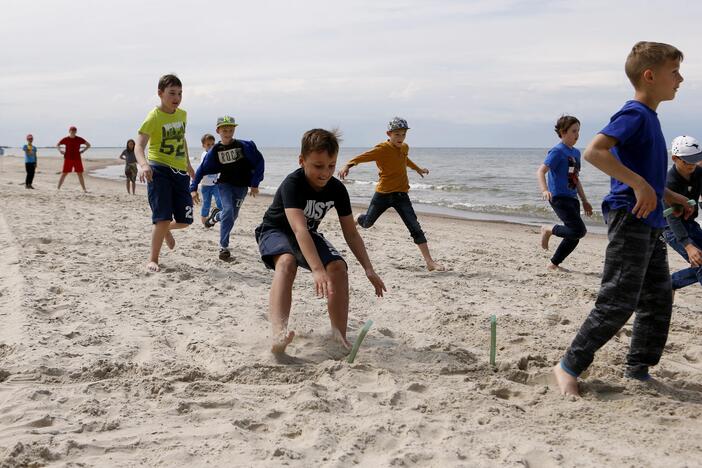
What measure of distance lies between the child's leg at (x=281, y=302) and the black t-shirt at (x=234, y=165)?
3561mm

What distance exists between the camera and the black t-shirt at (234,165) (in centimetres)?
751

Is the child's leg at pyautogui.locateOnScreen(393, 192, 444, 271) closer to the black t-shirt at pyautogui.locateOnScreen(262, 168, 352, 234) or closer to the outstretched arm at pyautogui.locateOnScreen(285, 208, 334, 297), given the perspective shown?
the black t-shirt at pyautogui.locateOnScreen(262, 168, 352, 234)

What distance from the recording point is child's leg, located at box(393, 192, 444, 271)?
23.9 ft

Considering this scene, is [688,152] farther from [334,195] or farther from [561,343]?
[334,195]

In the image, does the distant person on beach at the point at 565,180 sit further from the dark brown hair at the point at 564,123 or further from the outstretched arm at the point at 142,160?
the outstretched arm at the point at 142,160

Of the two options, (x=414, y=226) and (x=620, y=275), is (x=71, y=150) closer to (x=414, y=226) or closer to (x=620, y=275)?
(x=414, y=226)

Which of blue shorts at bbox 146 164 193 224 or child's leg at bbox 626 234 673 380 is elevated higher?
blue shorts at bbox 146 164 193 224

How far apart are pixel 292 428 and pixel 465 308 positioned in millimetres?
2777

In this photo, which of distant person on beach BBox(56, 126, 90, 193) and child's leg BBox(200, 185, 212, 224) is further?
distant person on beach BBox(56, 126, 90, 193)

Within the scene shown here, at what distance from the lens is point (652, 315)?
12.1ft

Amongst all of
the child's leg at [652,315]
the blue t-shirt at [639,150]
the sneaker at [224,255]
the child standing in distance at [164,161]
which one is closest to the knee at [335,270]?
the blue t-shirt at [639,150]

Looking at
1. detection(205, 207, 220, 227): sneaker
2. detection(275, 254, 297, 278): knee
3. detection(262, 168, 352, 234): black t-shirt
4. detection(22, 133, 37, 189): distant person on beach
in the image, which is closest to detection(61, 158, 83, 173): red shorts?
detection(22, 133, 37, 189): distant person on beach

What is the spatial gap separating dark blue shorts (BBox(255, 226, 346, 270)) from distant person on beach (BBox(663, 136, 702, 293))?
2.42 metres

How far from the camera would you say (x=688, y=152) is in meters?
4.87
